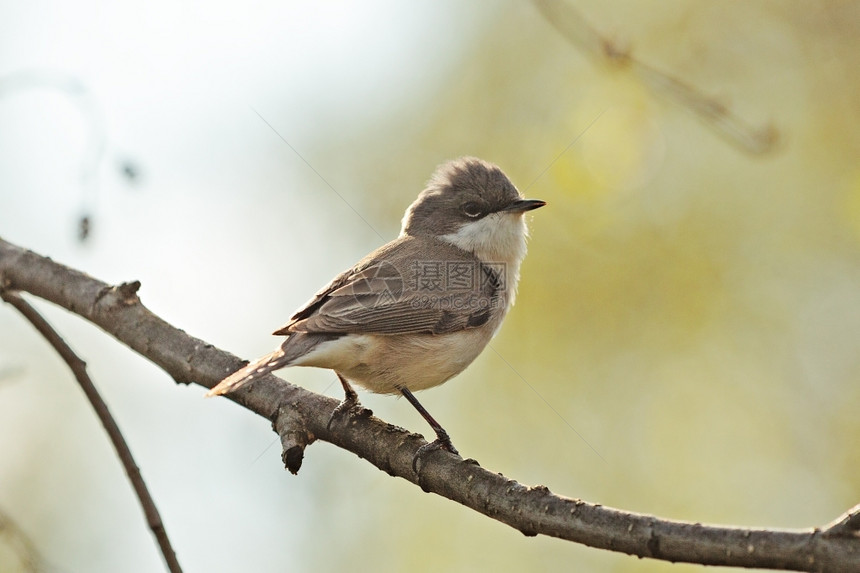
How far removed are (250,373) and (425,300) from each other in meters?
1.64

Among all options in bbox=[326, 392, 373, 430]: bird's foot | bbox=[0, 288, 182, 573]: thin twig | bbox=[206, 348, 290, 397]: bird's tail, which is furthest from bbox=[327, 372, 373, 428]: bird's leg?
bbox=[0, 288, 182, 573]: thin twig

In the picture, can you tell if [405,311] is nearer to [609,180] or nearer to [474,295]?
[474,295]

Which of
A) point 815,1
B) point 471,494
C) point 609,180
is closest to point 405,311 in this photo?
point 609,180

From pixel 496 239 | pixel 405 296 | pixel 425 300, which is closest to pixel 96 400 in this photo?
pixel 405 296

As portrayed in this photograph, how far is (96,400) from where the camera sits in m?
4.13

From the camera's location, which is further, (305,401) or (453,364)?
(453,364)

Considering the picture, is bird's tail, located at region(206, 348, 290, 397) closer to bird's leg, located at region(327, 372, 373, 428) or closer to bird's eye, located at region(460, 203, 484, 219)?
bird's leg, located at region(327, 372, 373, 428)

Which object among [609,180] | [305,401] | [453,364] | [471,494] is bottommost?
[471,494]

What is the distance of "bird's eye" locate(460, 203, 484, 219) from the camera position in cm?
622

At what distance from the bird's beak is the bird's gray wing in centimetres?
46

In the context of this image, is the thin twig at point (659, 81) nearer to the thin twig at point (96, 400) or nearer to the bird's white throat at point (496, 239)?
the bird's white throat at point (496, 239)

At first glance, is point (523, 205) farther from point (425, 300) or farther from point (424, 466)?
point (424, 466)

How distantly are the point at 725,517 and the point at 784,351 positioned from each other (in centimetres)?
192

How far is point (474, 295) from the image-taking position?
567 cm
